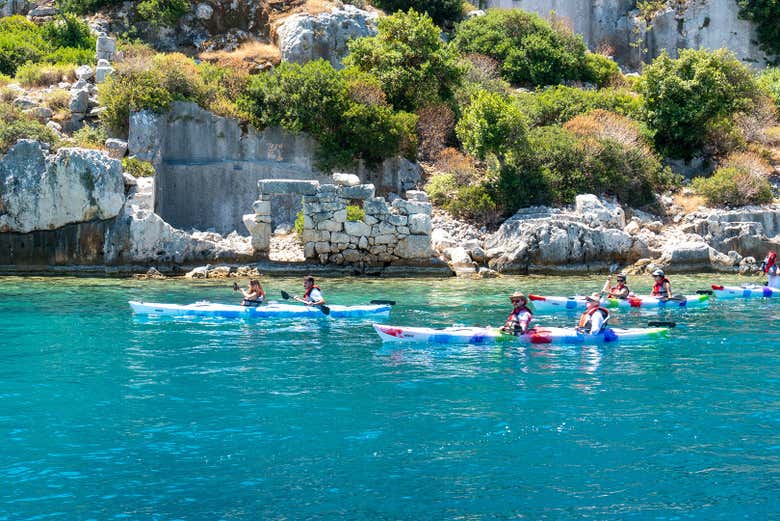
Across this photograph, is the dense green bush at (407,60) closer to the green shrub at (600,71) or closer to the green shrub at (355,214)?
the green shrub at (355,214)

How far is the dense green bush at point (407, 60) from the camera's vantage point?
34.7m

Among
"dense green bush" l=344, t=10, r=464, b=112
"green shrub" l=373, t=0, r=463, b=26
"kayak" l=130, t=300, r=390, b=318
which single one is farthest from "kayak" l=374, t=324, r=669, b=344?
"green shrub" l=373, t=0, r=463, b=26

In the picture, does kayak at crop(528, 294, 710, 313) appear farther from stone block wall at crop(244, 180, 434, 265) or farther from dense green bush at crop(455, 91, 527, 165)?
dense green bush at crop(455, 91, 527, 165)

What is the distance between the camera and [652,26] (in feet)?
148

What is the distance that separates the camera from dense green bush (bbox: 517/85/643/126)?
3553 centimetres

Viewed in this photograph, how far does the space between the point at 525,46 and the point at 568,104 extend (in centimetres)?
585

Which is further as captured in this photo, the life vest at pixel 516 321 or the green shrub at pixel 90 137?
the green shrub at pixel 90 137

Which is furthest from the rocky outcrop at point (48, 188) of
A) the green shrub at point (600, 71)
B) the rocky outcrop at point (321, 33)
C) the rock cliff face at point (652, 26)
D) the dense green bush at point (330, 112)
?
the rock cliff face at point (652, 26)

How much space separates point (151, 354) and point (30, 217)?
43.7ft

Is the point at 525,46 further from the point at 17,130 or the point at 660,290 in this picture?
the point at 17,130

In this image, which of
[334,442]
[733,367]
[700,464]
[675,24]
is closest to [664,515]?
[700,464]

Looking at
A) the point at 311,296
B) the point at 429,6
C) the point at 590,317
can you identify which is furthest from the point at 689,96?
the point at 311,296

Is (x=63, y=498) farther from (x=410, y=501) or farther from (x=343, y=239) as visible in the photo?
(x=343, y=239)

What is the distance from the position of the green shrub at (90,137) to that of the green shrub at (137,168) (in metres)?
1.46
